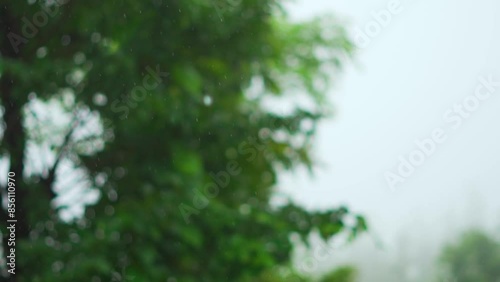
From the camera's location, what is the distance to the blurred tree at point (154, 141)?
13.4 feet

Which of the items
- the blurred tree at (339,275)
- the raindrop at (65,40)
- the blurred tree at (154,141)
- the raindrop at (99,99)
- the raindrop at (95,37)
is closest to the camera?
the blurred tree at (154,141)

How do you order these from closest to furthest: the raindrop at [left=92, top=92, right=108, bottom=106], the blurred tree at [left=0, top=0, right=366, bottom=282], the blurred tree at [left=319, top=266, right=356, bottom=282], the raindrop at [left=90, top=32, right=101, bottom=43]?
1. the blurred tree at [left=0, top=0, right=366, bottom=282]
2. the raindrop at [left=92, top=92, right=108, bottom=106]
3. the raindrop at [left=90, top=32, right=101, bottom=43]
4. the blurred tree at [left=319, top=266, right=356, bottom=282]

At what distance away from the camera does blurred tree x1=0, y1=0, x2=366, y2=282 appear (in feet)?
13.4

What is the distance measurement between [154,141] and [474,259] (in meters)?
26.7

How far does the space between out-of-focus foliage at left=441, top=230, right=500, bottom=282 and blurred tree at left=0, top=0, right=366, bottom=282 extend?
82.3ft

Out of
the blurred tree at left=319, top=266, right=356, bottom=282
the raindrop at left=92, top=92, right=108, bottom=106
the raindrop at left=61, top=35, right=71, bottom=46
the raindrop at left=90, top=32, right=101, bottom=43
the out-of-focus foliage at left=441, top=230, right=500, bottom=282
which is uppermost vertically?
the out-of-focus foliage at left=441, top=230, right=500, bottom=282

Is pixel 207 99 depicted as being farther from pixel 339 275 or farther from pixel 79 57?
pixel 339 275

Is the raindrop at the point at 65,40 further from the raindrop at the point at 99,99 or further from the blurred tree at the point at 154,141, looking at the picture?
the raindrop at the point at 99,99

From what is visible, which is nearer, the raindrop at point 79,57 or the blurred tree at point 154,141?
the blurred tree at point 154,141

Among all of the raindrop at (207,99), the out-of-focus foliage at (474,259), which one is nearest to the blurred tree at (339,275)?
the raindrop at (207,99)

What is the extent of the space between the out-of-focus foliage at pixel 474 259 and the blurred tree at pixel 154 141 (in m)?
25.1

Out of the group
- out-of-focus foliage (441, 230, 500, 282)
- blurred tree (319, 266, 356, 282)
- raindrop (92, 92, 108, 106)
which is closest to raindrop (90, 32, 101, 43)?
raindrop (92, 92, 108, 106)

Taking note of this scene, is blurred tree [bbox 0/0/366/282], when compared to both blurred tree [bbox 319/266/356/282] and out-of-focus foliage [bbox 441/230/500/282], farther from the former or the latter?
out-of-focus foliage [bbox 441/230/500/282]

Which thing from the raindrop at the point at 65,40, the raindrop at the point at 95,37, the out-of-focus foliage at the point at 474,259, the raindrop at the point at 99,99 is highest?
the out-of-focus foliage at the point at 474,259
